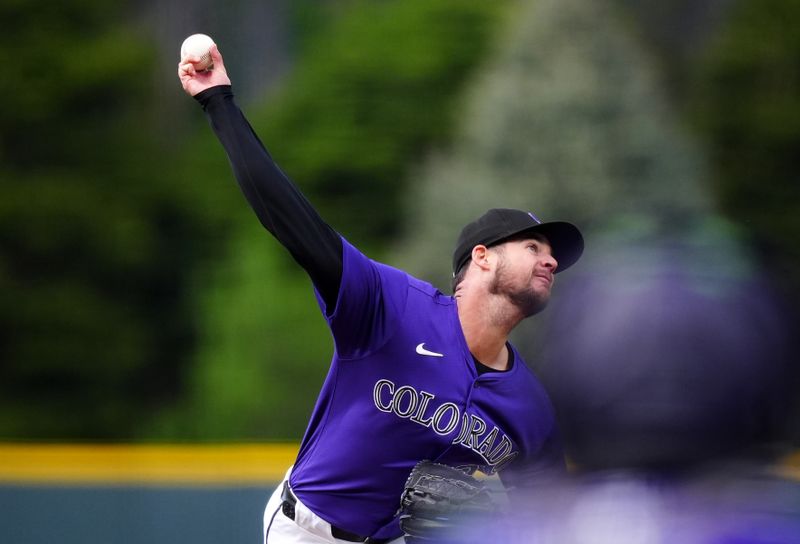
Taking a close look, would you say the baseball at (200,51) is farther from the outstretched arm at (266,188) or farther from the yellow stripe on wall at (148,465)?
the yellow stripe on wall at (148,465)

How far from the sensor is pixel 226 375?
9.38 metres

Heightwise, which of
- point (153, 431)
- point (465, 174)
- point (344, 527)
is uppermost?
point (465, 174)

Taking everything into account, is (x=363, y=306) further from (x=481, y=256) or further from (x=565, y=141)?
(x=565, y=141)

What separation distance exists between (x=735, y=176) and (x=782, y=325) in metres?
10.4

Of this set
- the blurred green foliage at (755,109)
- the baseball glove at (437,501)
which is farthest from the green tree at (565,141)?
the baseball glove at (437,501)

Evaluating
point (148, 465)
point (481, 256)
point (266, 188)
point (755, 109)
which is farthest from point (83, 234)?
point (266, 188)

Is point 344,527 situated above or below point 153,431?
below

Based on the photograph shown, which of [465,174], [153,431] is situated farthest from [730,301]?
[153,431]

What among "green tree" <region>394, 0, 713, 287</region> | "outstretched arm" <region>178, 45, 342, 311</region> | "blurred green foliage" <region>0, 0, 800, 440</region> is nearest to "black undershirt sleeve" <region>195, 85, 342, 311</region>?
"outstretched arm" <region>178, 45, 342, 311</region>

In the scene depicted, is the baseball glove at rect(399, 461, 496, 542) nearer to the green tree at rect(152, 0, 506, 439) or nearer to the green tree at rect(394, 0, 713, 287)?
the green tree at rect(394, 0, 713, 287)

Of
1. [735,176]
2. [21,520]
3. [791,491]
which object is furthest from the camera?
[735,176]

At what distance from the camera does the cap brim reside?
3.50m

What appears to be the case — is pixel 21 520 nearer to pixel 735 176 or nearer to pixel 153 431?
pixel 153 431

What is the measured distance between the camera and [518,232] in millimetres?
3469
